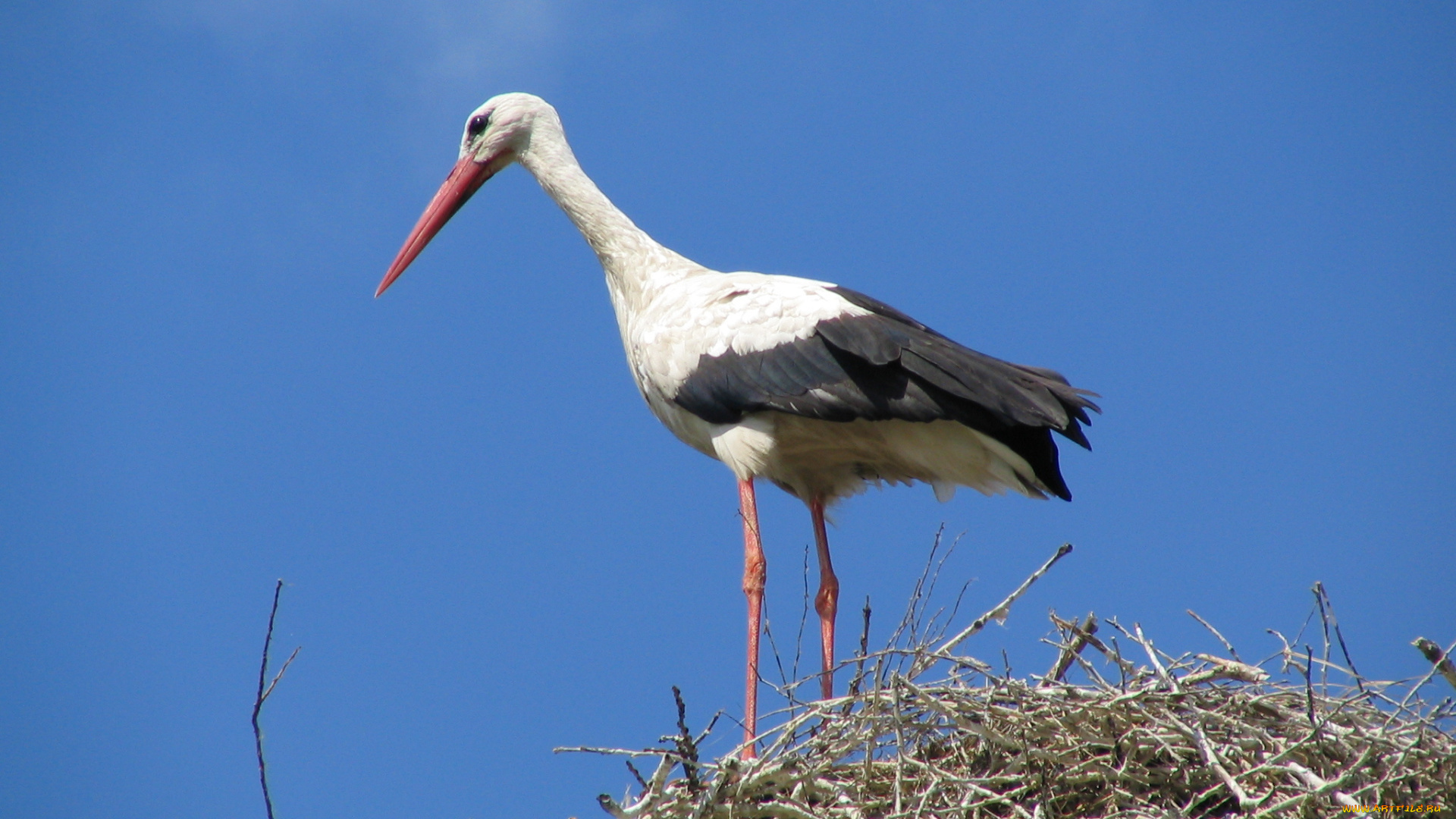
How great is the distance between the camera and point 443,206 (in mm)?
6922

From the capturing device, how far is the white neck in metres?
6.07

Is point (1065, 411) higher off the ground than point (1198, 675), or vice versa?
point (1065, 411)

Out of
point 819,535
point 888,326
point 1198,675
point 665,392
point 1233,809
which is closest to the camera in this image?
point 1233,809

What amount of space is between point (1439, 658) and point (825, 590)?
256 cm

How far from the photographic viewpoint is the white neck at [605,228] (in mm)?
6074

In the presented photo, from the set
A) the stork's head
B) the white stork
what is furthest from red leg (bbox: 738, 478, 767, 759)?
the stork's head

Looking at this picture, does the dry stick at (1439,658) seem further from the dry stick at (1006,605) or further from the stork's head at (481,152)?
the stork's head at (481,152)

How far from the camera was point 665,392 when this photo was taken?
5578 mm

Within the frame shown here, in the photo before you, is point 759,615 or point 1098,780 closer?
point 1098,780

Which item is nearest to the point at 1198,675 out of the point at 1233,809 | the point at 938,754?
the point at 1233,809

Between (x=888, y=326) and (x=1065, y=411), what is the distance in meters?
0.70

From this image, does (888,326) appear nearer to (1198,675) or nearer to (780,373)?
(780,373)

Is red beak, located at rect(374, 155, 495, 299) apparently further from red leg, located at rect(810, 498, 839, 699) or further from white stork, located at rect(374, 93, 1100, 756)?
red leg, located at rect(810, 498, 839, 699)

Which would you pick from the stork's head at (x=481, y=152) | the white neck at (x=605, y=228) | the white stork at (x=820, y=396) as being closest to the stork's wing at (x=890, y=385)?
the white stork at (x=820, y=396)
